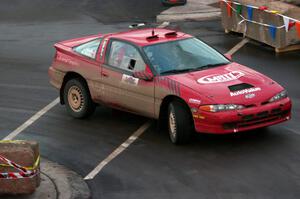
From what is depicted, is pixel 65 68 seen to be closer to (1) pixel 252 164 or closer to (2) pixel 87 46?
(2) pixel 87 46

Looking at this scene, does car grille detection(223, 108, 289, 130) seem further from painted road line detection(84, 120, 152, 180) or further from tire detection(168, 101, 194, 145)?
painted road line detection(84, 120, 152, 180)

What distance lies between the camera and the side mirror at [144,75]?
10.6m

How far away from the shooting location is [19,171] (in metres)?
8.51

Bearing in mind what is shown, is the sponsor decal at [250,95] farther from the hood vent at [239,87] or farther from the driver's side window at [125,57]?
the driver's side window at [125,57]

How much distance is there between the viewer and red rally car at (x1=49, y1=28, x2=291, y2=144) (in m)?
9.88

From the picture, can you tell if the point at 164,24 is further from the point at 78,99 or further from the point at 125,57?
the point at 125,57

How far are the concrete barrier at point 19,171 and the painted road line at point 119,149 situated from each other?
1046mm

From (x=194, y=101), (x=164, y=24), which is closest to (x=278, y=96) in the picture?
(x=194, y=101)

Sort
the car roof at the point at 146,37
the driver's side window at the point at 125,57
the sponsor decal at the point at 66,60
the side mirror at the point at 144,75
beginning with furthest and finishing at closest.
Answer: the sponsor decal at the point at 66,60, the car roof at the point at 146,37, the driver's side window at the point at 125,57, the side mirror at the point at 144,75

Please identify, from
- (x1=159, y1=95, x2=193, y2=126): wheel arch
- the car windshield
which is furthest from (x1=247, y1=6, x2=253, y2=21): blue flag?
(x1=159, y1=95, x2=193, y2=126): wheel arch

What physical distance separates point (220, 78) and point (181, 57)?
0.92 meters

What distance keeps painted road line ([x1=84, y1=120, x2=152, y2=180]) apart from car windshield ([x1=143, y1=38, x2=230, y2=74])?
1.13 m

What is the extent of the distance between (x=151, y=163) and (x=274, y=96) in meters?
2.02

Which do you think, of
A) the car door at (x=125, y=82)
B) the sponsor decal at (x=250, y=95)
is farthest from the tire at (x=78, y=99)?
the sponsor decal at (x=250, y=95)
